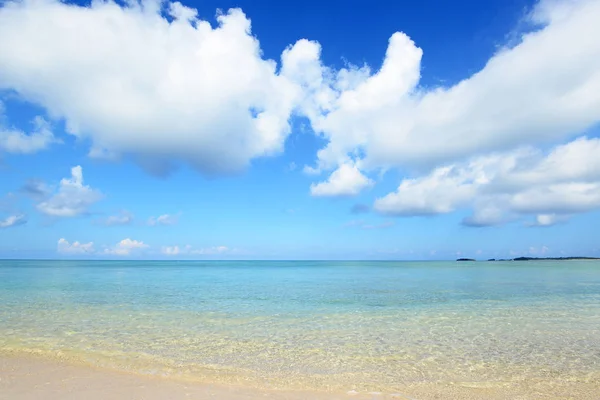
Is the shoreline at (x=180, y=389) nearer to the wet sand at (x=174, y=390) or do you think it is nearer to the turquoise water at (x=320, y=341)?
the wet sand at (x=174, y=390)

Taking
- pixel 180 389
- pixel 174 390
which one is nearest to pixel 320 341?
pixel 180 389

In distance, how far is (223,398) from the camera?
845 cm

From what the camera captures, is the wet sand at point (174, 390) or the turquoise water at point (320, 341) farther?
the turquoise water at point (320, 341)

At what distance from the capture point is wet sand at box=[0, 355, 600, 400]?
27.9ft

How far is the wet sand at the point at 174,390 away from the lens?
8.51 metres

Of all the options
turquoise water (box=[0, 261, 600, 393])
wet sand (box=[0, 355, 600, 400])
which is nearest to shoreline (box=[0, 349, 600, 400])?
wet sand (box=[0, 355, 600, 400])

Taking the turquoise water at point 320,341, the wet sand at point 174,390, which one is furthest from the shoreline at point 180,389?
the turquoise water at point 320,341

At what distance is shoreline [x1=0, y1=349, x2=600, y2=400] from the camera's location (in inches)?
336

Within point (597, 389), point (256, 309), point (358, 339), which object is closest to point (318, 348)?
point (358, 339)

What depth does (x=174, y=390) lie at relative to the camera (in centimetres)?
885

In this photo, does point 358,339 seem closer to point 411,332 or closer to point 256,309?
point 411,332

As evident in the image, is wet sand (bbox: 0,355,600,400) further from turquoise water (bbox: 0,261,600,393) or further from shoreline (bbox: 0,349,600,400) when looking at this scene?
turquoise water (bbox: 0,261,600,393)

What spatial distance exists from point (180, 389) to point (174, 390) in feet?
0.48

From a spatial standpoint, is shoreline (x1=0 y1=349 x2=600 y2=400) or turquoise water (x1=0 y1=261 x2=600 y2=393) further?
turquoise water (x1=0 y1=261 x2=600 y2=393)
